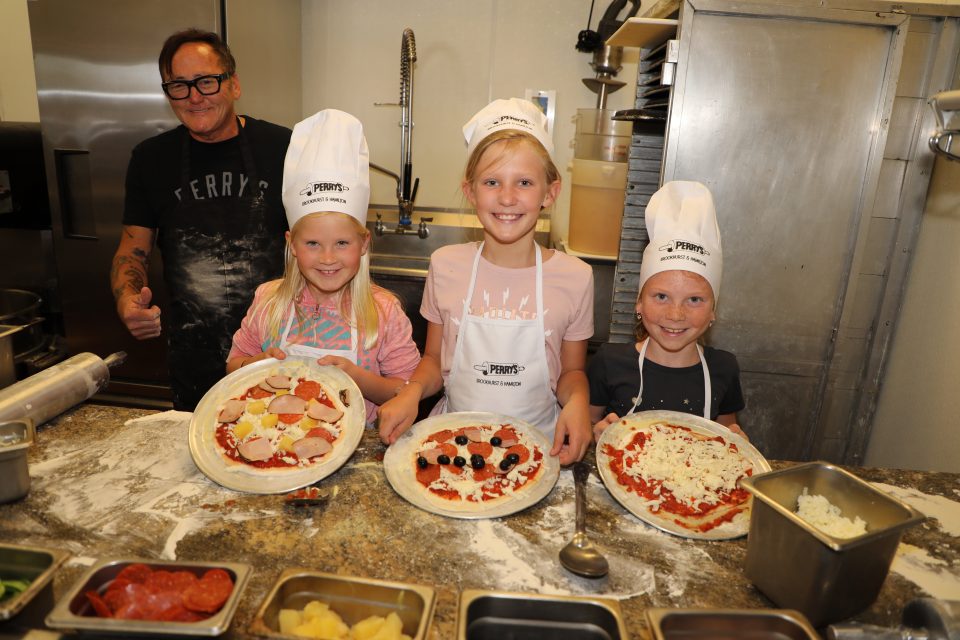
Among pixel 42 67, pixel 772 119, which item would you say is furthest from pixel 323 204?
pixel 42 67

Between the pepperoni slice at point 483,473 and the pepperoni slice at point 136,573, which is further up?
the pepperoni slice at point 136,573

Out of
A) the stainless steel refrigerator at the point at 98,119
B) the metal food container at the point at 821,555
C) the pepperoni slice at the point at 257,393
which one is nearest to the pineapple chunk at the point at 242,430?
the pepperoni slice at the point at 257,393

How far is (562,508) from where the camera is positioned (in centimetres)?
140

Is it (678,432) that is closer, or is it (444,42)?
(678,432)

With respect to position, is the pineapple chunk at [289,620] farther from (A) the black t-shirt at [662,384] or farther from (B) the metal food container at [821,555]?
(A) the black t-shirt at [662,384]

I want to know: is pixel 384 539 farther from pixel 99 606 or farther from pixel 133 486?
pixel 133 486

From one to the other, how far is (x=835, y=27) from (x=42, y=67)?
3.77 m

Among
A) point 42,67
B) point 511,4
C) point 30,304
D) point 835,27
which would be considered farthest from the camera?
point 511,4

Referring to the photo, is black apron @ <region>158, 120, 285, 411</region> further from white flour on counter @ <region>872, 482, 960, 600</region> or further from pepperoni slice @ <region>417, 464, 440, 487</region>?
white flour on counter @ <region>872, 482, 960, 600</region>

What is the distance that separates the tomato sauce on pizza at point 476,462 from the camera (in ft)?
4.67

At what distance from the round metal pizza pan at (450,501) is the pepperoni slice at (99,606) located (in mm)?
602

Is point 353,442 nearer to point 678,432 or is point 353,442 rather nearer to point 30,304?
point 678,432

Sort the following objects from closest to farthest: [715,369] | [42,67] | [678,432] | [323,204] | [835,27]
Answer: [678,432], [323,204], [715,369], [835,27], [42,67]

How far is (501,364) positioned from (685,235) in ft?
2.24
